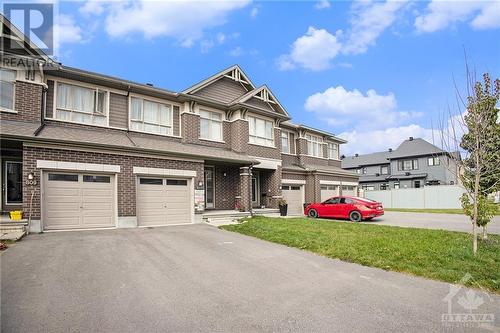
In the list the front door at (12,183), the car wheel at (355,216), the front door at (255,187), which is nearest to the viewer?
the front door at (12,183)

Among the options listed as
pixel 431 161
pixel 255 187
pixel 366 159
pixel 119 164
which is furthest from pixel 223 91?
pixel 366 159

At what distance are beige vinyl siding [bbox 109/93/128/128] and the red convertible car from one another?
12.6 metres

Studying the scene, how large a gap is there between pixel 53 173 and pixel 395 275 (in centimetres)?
1174

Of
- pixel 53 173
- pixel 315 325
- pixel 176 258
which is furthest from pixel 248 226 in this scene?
pixel 315 325

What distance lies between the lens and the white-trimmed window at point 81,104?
13339 mm

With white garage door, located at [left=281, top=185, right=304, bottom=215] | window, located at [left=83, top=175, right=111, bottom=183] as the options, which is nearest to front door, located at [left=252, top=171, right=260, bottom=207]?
white garage door, located at [left=281, top=185, right=304, bottom=215]

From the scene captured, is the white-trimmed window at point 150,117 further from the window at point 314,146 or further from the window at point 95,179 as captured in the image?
the window at point 314,146

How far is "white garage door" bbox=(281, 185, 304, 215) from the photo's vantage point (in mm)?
21258

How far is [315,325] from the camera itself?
418 cm

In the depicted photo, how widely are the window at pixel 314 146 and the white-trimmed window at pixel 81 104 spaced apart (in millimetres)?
15855

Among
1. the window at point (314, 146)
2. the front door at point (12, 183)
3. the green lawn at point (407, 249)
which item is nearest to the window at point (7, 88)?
the front door at point (12, 183)

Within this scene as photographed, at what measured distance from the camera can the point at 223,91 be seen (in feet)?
62.5

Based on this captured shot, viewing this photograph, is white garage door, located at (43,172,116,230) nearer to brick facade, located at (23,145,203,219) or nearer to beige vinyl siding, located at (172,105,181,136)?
brick facade, located at (23,145,203,219)

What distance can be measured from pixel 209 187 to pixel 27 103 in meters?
9.36
